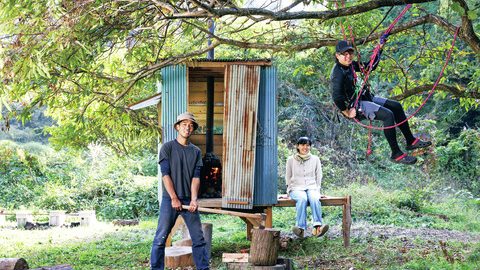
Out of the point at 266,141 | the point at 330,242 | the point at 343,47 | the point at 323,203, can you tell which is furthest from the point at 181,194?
the point at 330,242

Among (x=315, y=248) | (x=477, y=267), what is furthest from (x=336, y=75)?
(x=315, y=248)

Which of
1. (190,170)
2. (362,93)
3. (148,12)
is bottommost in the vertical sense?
(190,170)

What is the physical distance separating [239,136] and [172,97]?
49.3 inches

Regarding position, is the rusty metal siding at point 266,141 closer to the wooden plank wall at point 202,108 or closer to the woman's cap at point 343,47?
the wooden plank wall at point 202,108

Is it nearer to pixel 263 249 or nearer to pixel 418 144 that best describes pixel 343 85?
pixel 418 144

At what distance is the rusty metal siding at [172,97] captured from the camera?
438 inches

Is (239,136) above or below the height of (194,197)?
above

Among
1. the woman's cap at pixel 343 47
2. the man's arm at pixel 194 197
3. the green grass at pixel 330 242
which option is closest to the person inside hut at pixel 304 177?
the green grass at pixel 330 242

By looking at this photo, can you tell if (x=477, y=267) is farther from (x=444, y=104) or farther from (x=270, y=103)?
(x=444, y=104)

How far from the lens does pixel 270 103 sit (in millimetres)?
11086

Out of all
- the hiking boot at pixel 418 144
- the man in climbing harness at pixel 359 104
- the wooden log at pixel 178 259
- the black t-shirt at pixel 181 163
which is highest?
the man in climbing harness at pixel 359 104

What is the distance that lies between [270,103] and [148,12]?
3091 millimetres

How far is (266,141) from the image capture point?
1109cm

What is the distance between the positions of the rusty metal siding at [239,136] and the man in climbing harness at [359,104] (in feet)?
10.7
